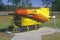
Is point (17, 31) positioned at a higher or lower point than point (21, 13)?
lower

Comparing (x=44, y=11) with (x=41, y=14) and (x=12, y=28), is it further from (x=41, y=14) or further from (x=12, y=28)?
(x=12, y=28)

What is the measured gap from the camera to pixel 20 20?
16.9 metres

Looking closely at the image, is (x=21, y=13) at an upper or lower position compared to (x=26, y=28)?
upper

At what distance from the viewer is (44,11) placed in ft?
57.4

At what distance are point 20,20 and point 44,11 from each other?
182 cm

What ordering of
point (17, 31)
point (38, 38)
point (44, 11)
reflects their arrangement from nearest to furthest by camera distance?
point (38, 38), point (17, 31), point (44, 11)

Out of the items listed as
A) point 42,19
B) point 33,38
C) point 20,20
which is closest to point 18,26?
point 20,20

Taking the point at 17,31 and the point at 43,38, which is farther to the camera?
the point at 17,31

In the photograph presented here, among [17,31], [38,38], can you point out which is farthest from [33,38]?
[17,31]

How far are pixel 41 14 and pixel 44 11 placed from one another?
1.93 feet

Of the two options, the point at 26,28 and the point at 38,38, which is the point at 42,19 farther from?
the point at 38,38

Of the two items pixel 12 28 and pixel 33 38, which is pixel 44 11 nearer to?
pixel 12 28

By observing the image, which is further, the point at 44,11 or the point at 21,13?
the point at 44,11

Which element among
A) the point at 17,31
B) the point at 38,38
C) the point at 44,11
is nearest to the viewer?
the point at 38,38
